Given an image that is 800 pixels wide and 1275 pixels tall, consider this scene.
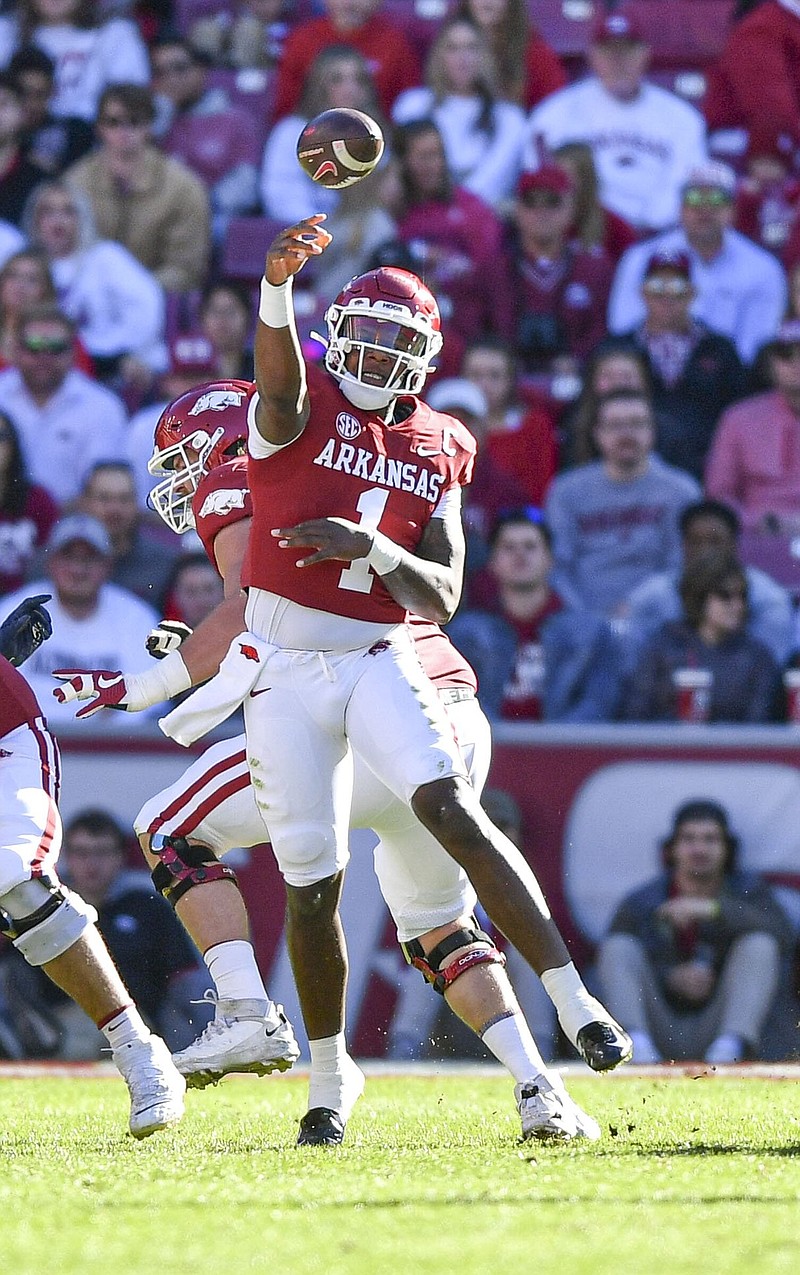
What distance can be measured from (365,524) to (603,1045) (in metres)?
1.31

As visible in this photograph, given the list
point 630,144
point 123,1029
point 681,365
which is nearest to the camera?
point 123,1029

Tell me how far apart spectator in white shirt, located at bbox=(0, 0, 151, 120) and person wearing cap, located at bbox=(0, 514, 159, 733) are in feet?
12.2

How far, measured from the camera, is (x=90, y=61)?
11.9m

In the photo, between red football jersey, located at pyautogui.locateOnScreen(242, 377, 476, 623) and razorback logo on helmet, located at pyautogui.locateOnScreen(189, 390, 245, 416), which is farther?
razorback logo on helmet, located at pyautogui.locateOnScreen(189, 390, 245, 416)

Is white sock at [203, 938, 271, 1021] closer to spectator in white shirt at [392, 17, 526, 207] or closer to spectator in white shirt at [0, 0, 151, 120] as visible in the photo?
spectator in white shirt at [392, 17, 526, 207]

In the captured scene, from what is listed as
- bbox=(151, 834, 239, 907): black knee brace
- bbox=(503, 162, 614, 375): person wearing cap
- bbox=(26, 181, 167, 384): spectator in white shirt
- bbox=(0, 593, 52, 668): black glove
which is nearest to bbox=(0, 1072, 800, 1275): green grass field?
bbox=(151, 834, 239, 907): black knee brace

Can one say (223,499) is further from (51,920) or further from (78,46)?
(78,46)

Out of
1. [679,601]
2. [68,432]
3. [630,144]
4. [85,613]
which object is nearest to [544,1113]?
[679,601]

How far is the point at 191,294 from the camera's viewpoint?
11.1 meters

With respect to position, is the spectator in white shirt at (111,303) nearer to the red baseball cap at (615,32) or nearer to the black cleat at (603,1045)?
the red baseball cap at (615,32)

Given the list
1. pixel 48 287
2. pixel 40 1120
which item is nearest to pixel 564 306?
pixel 48 287

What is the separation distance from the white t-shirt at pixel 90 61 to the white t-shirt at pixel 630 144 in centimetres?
247

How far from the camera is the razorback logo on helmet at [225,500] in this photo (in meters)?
5.29

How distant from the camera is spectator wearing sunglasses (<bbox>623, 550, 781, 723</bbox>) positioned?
8344 mm
